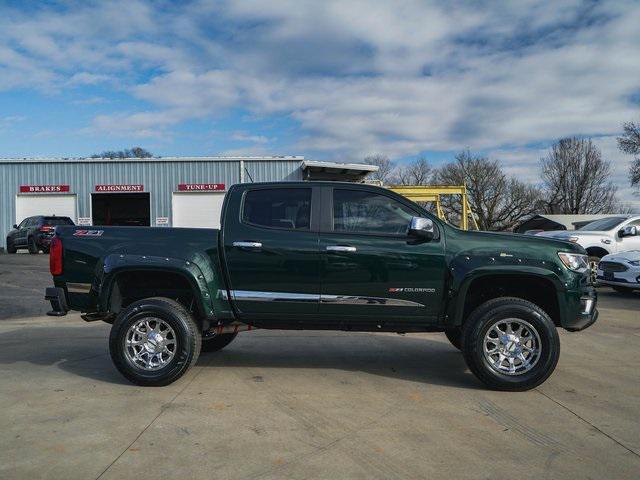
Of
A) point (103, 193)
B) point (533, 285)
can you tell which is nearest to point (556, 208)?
point (103, 193)

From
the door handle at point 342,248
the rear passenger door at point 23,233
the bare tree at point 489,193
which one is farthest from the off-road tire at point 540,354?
the bare tree at point 489,193

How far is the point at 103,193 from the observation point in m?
30.0

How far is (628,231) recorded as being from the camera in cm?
1488

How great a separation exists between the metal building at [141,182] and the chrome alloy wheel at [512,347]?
78.0 feet

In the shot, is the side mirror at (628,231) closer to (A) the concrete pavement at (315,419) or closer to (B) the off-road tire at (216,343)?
(A) the concrete pavement at (315,419)

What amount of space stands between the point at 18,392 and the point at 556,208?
241ft

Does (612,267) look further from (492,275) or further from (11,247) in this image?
(11,247)

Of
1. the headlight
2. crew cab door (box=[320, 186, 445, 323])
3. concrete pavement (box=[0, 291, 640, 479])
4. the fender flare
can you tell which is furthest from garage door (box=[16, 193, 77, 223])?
the headlight

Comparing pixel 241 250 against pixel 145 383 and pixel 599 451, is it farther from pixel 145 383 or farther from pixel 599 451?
pixel 599 451

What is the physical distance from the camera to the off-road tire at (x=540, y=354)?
5.23 metres

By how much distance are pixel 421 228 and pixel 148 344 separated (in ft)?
9.60

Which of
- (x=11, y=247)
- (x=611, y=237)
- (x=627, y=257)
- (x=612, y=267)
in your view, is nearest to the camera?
(x=627, y=257)

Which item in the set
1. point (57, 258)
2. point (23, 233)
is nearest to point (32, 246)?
point (23, 233)

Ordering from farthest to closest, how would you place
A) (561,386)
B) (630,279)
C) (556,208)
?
1. (556,208)
2. (630,279)
3. (561,386)
